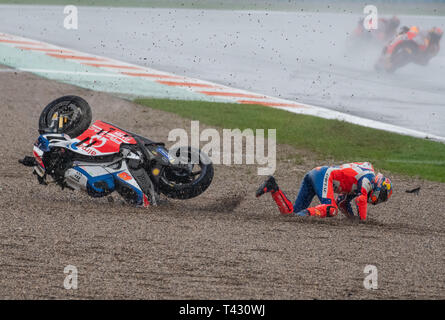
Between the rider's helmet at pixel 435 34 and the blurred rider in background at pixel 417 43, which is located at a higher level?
the rider's helmet at pixel 435 34

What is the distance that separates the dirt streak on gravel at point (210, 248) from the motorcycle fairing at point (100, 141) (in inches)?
23.7

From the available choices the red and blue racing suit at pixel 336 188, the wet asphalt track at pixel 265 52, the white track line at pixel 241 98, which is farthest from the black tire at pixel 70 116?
the wet asphalt track at pixel 265 52

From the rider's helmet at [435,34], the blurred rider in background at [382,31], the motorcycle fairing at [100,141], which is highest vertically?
the blurred rider in background at [382,31]

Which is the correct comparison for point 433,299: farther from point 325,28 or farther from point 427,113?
point 325,28

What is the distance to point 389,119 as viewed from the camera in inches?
587

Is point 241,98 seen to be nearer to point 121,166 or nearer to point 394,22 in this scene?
point 121,166

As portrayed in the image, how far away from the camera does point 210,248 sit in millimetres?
6617

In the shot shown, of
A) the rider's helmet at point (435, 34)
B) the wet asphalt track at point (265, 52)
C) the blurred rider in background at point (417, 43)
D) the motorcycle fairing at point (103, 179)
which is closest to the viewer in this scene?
the motorcycle fairing at point (103, 179)

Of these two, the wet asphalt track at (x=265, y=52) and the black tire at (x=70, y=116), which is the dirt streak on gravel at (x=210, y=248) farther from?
the wet asphalt track at (x=265, y=52)

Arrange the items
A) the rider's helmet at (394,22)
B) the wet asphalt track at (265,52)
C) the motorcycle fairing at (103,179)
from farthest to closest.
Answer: the rider's helmet at (394,22) → the wet asphalt track at (265,52) → the motorcycle fairing at (103,179)

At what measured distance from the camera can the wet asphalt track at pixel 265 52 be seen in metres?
17.0

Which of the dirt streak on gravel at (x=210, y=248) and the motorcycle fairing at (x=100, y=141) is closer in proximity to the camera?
the dirt streak on gravel at (x=210, y=248)
